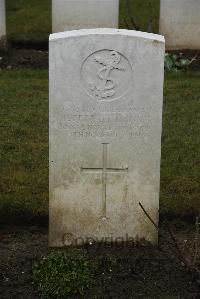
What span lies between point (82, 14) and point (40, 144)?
202 inches

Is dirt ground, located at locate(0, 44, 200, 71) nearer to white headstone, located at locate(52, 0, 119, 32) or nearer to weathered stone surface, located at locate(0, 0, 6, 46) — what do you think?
weathered stone surface, located at locate(0, 0, 6, 46)

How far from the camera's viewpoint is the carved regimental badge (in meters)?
4.38

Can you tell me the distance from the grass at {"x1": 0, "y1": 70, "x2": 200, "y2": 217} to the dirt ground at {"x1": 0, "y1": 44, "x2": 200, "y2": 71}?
A: 66cm

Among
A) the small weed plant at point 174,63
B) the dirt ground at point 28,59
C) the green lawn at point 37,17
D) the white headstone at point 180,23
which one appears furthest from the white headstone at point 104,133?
the green lawn at point 37,17

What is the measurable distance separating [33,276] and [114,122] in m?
1.10

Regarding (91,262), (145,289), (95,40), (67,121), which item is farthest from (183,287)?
(95,40)

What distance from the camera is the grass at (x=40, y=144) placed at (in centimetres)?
552

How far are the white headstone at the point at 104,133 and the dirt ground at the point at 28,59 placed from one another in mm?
6325

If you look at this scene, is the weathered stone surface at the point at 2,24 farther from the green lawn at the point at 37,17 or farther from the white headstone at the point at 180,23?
the white headstone at the point at 180,23

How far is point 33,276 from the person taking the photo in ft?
14.0

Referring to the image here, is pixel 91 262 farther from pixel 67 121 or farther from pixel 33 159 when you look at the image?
pixel 33 159

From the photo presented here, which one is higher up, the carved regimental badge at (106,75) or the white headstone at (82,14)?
the white headstone at (82,14)

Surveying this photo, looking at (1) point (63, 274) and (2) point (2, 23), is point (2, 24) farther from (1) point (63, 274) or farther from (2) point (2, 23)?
(1) point (63, 274)

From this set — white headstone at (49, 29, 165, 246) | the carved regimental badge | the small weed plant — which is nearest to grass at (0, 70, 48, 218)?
white headstone at (49, 29, 165, 246)
